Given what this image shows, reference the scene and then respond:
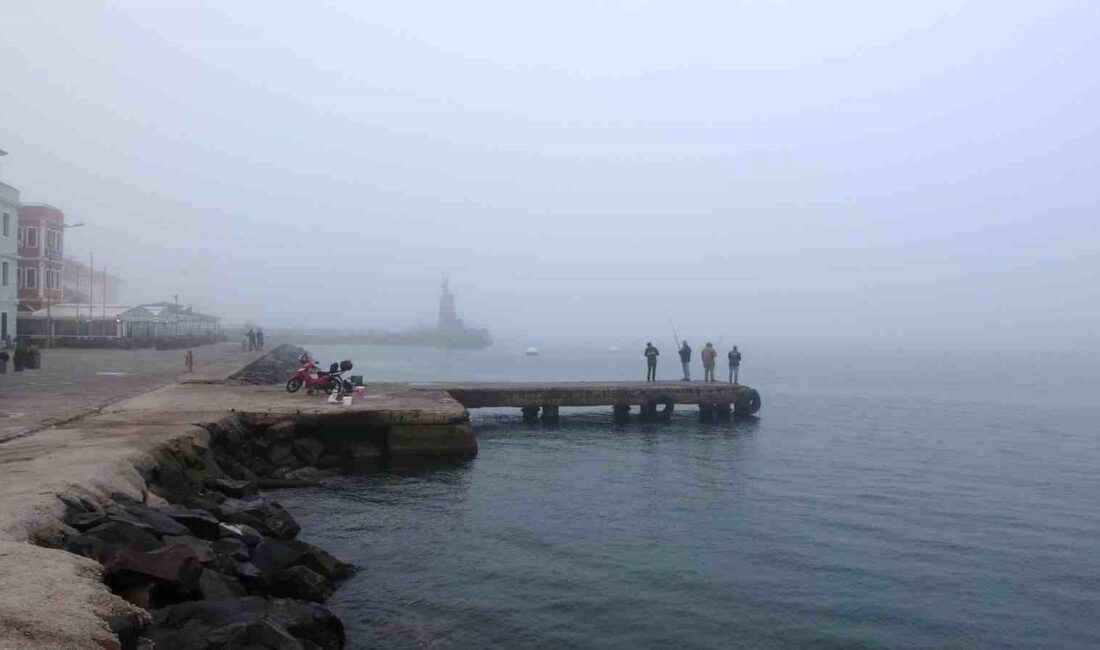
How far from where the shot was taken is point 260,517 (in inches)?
543

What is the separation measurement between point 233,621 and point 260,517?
5.92 m

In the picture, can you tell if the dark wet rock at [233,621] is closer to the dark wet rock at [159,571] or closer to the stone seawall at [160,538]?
the stone seawall at [160,538]

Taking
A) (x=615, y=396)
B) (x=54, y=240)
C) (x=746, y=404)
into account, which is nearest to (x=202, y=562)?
(x=615, y=396)

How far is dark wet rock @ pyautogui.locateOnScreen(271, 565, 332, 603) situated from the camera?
11109mm

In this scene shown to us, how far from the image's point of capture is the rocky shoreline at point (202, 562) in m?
7.86

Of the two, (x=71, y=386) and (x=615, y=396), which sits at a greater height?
(x=71, y=386)

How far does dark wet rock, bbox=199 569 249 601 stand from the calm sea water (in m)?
1.79

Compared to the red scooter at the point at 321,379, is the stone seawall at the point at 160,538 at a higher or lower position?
lower

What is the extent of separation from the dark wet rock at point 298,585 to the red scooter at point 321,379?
46.0ft

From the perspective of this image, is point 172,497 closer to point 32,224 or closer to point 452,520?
point 452,520

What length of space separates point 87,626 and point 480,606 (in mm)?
6540

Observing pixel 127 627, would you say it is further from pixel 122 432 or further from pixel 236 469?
pixel 236 469

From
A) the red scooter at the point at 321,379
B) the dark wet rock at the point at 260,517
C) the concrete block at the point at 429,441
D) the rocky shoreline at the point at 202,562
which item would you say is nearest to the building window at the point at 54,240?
the red scooter at the point at 321,379

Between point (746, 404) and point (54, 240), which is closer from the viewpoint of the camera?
point (746, 404)
